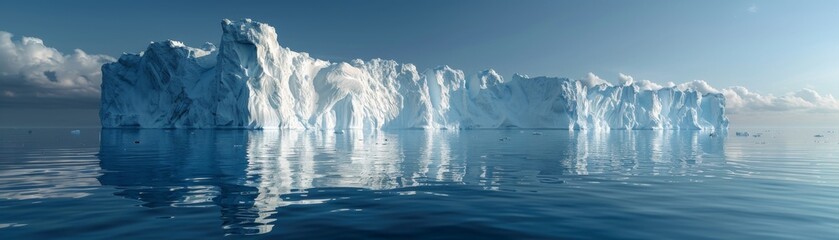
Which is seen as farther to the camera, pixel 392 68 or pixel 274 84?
pixel 392 68

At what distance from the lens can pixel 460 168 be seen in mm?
17656

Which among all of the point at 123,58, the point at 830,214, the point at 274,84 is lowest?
the point at 830,214

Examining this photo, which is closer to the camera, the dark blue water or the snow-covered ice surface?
the dark blue water

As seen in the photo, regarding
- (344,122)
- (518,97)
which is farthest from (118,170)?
(518,97)

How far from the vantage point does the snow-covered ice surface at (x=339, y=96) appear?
77000mm

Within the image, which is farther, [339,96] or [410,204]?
[339,96]

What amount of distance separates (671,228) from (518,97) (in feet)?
413

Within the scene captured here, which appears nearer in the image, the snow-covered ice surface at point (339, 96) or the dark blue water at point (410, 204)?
the dark blue water at point (410, 204)

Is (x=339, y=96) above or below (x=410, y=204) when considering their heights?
above

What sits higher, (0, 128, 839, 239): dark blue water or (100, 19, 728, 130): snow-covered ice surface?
(100, 19, 728, 130): snow-covered ice surface

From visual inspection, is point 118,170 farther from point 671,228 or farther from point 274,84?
point 274,84

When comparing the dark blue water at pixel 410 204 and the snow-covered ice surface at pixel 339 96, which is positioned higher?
the snow-covered ice surface at pixel 339 96

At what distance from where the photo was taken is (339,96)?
3777 inches

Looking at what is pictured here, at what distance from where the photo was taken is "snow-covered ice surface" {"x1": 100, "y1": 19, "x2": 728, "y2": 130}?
3031 inches
